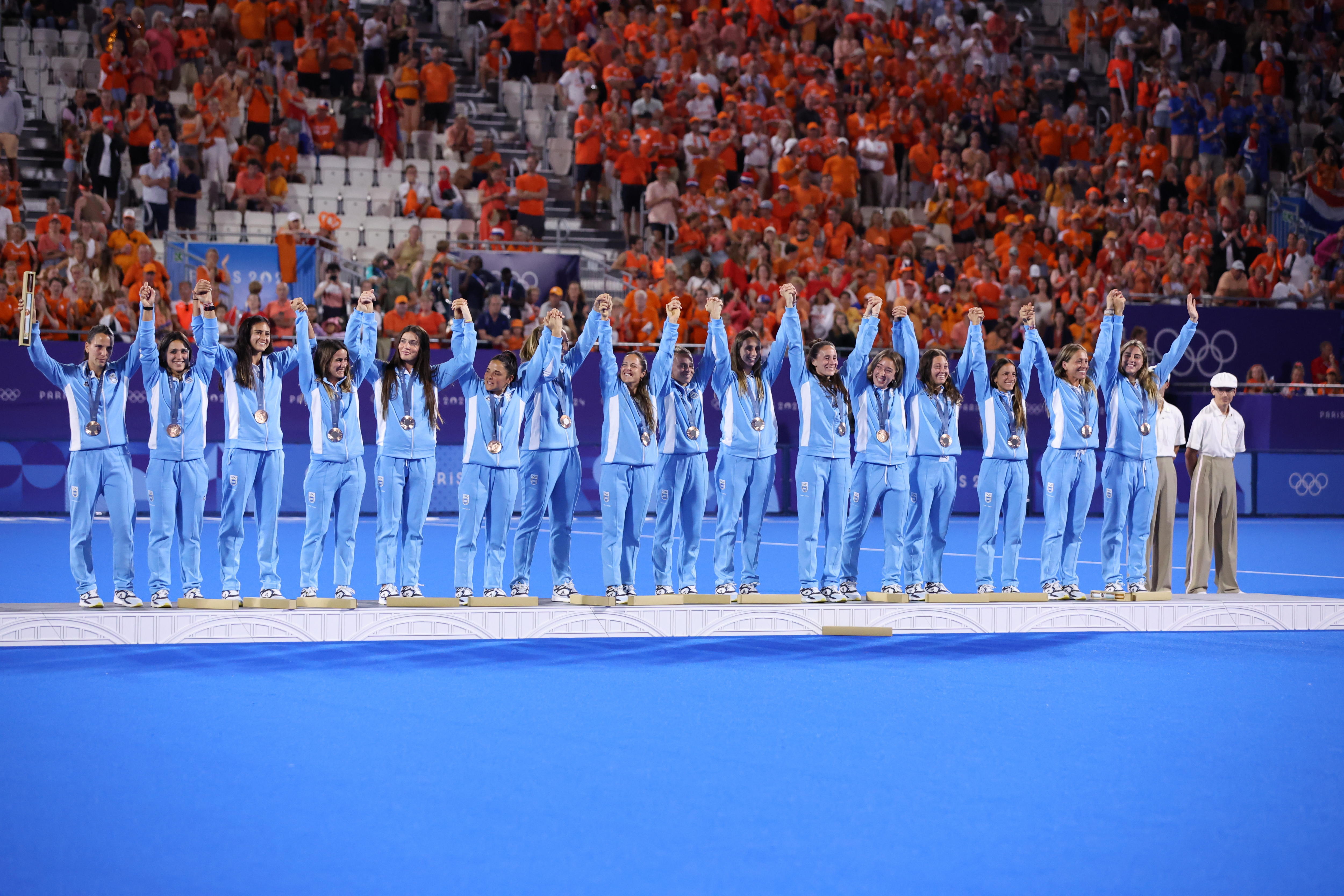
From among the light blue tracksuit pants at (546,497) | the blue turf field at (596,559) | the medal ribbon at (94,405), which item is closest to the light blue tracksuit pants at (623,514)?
the light blue tracksuit pants at (546,497)

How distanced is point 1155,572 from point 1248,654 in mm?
2190

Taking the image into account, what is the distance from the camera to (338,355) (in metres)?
10.4

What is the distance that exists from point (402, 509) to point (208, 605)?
158cm

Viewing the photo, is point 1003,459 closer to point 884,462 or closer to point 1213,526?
point 884,462

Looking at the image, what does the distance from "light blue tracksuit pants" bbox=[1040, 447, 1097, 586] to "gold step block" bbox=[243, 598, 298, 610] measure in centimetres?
605

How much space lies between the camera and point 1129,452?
11.3m

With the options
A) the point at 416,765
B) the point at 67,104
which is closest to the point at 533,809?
the point at 416,765

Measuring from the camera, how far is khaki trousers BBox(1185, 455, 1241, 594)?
1246cm

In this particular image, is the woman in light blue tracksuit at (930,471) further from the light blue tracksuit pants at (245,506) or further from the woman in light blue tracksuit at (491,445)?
the light blue tracksuit pants at (245,506)

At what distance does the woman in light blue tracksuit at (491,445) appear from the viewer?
10.4 metres

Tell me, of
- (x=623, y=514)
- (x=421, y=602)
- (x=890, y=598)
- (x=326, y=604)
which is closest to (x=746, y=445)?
(x=623, y=514)

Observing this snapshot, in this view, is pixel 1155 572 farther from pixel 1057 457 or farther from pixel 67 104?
pixel 67 104

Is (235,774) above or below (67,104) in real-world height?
below

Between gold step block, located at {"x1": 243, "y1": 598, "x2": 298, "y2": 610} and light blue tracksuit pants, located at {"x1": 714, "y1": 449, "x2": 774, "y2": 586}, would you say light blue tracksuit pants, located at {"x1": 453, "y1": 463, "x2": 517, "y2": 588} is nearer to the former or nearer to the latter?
gold step block, located at {"x1": 243, "y1": 598, "x2": 298, "y2": 610}
